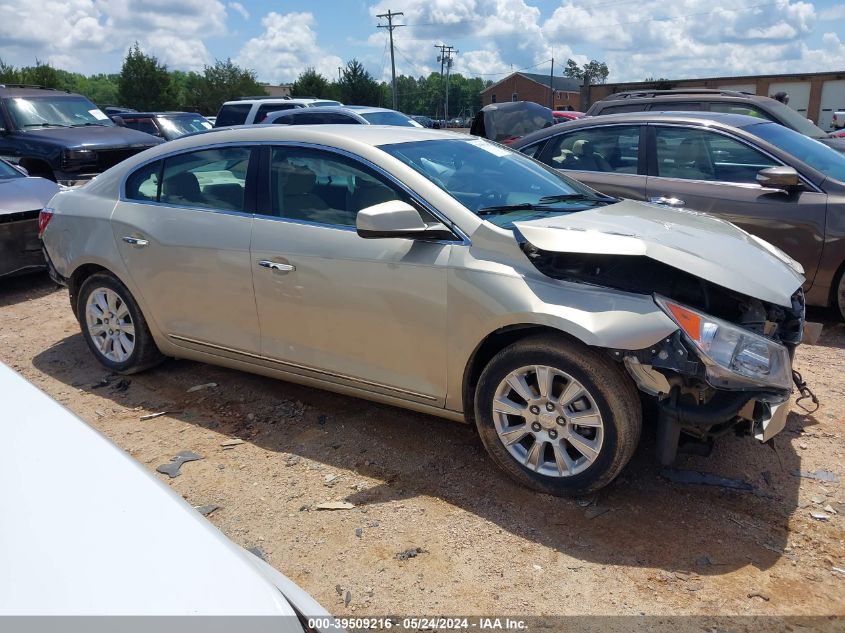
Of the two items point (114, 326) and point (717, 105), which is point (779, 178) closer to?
point (717, 105)

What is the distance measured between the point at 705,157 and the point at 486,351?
372 centimetres

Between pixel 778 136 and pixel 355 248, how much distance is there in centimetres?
445

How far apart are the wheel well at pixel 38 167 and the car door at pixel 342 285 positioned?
332 inches

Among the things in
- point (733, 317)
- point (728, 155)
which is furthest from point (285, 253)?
point (728, 155)

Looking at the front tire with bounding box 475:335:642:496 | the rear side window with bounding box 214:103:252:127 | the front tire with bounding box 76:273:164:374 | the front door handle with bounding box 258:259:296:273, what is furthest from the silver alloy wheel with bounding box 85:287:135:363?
the rear side window with bounding box 214:103:252:127

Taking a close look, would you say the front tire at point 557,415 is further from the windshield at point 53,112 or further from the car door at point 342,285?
the windshield at point 53,112

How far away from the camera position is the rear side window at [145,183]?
15.1 ft

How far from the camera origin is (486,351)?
11.4 ft

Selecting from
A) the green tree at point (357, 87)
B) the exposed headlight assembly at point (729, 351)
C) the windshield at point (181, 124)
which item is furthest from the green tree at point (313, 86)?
the exposed headlight assembly at point (729, 351)

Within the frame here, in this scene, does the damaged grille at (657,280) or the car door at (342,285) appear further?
the car door at (342,285)

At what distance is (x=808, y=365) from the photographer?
4.93 meters

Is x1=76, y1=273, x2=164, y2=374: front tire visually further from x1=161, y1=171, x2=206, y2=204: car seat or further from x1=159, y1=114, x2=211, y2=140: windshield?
x1=159, y1=114, x2=211, y2=140: windshield

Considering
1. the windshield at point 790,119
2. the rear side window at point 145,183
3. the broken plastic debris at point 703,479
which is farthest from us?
the windshield at point 790,119

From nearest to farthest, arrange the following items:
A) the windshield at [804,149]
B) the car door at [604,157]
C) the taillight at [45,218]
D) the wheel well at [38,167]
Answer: the taillight at [45,218] < the windshield at [804,149] < the car door at [604,157] < the wheel well at [38,167]
